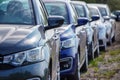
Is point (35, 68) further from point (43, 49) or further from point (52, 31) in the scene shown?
point (52, 31)

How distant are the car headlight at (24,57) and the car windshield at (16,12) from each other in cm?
103

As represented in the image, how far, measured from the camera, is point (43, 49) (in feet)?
18.7

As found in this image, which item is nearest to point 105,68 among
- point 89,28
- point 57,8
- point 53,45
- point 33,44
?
point 89,28

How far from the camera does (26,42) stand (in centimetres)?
545

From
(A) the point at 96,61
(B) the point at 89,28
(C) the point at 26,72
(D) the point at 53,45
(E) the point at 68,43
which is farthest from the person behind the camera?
(A) the point at 96,61

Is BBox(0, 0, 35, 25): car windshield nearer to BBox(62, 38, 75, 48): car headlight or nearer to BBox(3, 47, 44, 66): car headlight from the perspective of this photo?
BBox(3, 47, 44, 66): car headlight

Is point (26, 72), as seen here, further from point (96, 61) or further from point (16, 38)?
point (96, 61)

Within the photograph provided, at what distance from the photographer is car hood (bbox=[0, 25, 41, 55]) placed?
5297 mm

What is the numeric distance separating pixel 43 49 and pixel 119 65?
701cm

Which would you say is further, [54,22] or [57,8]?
[57,8]

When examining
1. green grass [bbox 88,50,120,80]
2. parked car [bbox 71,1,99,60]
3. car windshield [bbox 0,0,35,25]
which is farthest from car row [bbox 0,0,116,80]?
parked car [bbox 71,1,99,60]

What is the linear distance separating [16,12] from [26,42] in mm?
1205

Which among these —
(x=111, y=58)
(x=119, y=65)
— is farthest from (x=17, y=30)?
(x=111, y=58)

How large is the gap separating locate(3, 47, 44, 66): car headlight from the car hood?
0.05 metres
